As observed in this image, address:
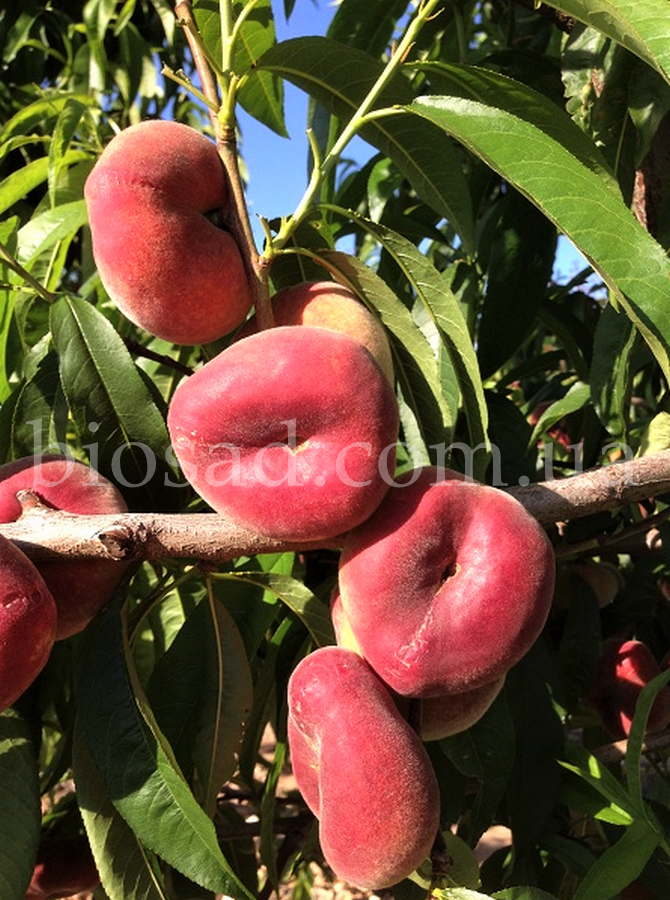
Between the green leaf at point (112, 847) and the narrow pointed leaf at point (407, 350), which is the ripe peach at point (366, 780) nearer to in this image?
→ the green leaf at point (112, 847)

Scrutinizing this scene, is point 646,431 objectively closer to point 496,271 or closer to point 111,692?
point 496,271

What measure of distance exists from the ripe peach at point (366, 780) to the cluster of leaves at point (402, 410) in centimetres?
10

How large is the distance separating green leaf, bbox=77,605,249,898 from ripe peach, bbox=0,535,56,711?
0.11 metres

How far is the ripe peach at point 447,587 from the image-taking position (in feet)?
2.35

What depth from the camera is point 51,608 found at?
2.44 ft

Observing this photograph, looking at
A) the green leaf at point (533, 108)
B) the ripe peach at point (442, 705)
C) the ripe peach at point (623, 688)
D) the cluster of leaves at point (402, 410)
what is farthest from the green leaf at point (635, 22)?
the ripe peach at point (623, 688)

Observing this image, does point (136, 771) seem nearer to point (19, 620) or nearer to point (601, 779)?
point (19, 620)

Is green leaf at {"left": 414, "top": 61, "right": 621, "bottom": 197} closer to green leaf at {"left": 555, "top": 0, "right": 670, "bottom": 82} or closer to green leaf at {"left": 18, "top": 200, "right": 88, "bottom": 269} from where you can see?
green leaf at {"left": 555, "top": 0, "right": 670, "bottom": 82}

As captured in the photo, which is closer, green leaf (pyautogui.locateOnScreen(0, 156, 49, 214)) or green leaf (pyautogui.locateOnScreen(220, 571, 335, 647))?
green leaf (pyautogui.locateOnScreen(220, 571, 335, 647))

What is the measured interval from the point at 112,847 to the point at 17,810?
0.31 feet

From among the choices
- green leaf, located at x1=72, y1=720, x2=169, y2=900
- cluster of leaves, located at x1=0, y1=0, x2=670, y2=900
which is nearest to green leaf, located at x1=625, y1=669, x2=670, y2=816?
cluster of leaves, located at x1=0, y1=0, x2=670, y2=900

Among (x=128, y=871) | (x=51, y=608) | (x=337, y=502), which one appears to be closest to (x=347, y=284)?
(x=337, y=502)

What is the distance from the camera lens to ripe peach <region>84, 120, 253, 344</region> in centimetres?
80

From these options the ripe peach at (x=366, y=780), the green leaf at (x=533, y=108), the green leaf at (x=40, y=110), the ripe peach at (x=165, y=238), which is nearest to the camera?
the ripe peach at (x=366, y=780)
